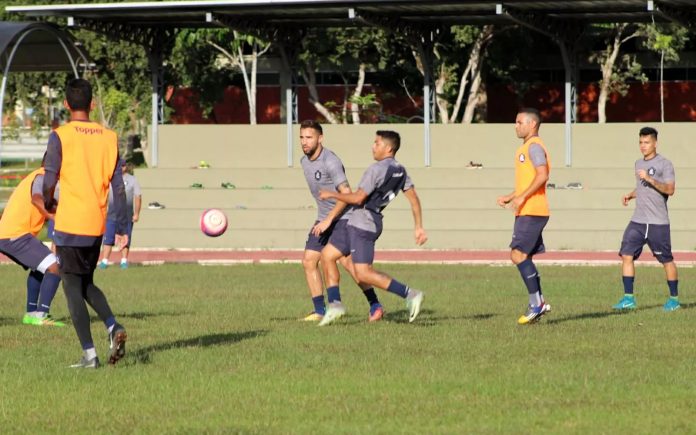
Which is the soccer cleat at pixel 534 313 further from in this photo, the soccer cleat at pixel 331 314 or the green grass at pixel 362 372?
the soccer cleat at pixel 331 314

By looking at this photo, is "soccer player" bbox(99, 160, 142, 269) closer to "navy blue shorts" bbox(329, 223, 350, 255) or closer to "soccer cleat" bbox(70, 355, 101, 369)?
"navy blue shorts" bbox(329, 223, 350, 255)

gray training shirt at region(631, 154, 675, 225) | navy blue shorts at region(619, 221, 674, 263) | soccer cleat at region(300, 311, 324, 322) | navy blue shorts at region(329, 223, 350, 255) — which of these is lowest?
soccer cleat at region(300, 311, 324, 322)

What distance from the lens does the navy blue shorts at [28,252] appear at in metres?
14.3

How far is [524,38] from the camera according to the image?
56.5m

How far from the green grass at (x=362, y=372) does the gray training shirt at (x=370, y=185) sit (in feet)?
3.38

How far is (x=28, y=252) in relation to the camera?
14.3 metres

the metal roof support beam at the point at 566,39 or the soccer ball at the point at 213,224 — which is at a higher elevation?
the metal roof support beam at the point at 566,39

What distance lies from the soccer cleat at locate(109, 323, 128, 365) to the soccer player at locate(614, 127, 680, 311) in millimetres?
7250

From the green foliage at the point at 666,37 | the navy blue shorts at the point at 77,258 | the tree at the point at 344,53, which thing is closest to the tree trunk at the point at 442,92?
the tree at the point at 344,53

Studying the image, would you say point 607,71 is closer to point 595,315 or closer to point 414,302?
point 595,315

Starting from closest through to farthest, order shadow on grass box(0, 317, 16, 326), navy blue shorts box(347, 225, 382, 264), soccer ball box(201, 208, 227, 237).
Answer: navy blue shorts box(347, 225, 382, 264), shadow on grass box(0, 317, 16, 326), soccer ball box(201, 208, 227, 237)

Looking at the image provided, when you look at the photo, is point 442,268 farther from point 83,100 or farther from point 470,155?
point 83,100

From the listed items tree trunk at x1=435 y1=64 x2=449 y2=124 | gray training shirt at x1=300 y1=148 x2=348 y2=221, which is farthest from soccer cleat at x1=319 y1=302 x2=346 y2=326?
tree trunk at x1=435 y1=64 x2=449 y2=124

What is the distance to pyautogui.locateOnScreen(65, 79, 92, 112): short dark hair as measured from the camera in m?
10.2
